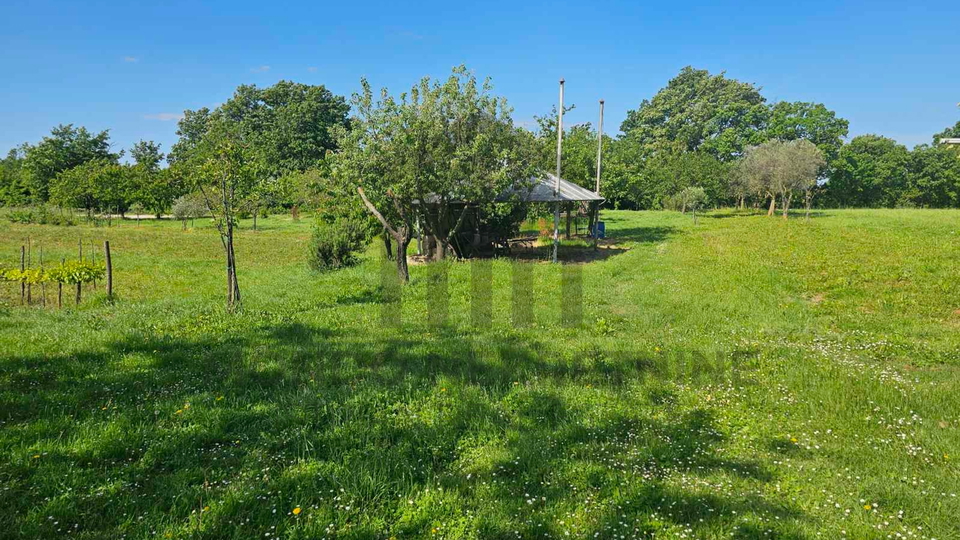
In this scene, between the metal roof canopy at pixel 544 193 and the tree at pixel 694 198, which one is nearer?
the metal roof canopy at pixel 544 193

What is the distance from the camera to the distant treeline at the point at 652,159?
1586 inches

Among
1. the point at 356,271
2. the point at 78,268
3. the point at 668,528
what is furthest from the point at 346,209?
the point at 668,528

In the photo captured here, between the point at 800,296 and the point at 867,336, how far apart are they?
3282 mm

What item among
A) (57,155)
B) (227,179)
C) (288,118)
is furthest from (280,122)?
(227,179)

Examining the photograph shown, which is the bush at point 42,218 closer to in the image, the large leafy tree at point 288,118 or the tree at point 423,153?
the large leafy tree at point 288,118

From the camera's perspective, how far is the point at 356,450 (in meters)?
3.94

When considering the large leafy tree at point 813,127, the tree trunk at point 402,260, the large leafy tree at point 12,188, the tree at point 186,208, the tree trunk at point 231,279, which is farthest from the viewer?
the large leafy tree at point 813,127

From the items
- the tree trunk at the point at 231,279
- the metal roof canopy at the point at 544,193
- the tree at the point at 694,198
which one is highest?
the tree at the point at 694,198

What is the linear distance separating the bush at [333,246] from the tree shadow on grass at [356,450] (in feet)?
33.4

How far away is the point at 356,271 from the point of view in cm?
1473

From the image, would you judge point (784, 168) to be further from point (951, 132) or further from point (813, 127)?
point (951, 132)

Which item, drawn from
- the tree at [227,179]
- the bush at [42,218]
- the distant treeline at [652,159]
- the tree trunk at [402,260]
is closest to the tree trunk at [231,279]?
the tree at [227,179]

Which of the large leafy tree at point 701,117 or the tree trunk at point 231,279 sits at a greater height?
the large leafy tree at point 701,117

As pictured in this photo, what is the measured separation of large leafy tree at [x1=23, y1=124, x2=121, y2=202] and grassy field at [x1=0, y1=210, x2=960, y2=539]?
55.2 m
